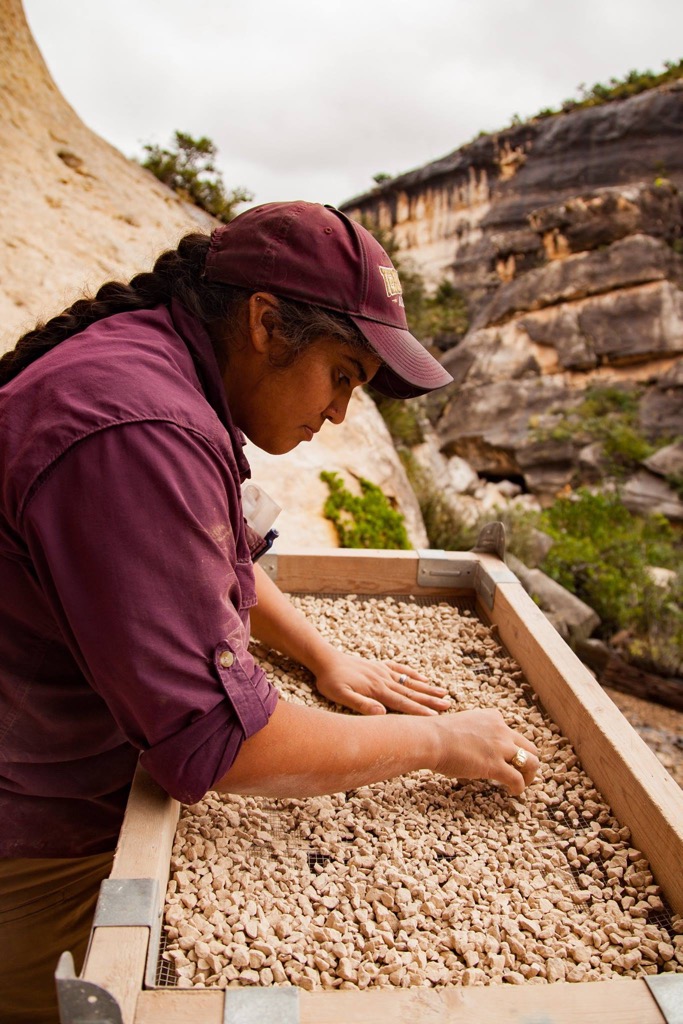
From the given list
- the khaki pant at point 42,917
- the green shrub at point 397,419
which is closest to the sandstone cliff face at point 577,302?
the green shrub at point 397,419

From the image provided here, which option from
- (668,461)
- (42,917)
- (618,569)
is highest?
(42,917)

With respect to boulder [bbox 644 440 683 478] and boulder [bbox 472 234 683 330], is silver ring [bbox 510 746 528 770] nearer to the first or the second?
boulder [bbox 644 440 683 478]

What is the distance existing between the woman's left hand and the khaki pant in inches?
27.7

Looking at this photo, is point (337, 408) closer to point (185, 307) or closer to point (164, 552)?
point (185, 307)

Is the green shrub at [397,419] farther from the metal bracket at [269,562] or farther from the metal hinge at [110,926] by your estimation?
the metal hinge at [110,926]

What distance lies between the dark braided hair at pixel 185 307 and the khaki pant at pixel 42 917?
98cm

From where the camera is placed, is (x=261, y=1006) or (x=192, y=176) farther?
(x=192, y=176)

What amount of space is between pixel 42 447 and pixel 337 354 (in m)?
0.57

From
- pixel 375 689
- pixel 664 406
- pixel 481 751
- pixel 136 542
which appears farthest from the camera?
pixel 664 406

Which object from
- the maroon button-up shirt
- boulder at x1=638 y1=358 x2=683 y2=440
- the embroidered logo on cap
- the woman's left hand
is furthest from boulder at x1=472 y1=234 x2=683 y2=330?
the maroon button-up shirt

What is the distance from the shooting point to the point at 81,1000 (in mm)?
834

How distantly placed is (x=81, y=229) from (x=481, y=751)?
7.24 m

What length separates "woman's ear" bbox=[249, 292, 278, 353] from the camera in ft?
4.11

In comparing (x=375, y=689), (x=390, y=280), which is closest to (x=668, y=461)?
(x=375, y=689)
